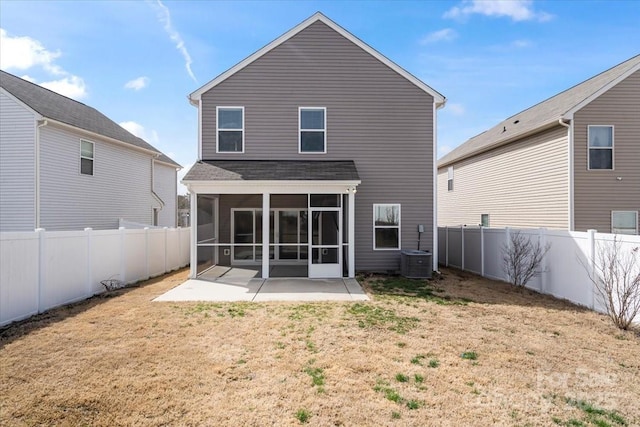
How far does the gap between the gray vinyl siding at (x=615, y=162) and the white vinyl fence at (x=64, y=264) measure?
1459 centimetres

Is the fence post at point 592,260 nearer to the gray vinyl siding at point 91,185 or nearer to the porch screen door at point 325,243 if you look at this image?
the porch screen door at point 325,243

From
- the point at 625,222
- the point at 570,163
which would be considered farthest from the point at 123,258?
the point at 625,222

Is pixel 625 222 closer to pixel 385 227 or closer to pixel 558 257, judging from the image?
pixel 558 257

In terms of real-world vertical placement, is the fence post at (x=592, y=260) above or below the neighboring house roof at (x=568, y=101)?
below

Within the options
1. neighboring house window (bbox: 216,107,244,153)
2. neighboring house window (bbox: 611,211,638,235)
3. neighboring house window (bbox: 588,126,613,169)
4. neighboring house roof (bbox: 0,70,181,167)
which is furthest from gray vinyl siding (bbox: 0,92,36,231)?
neighboring house window (bbox: 611,211,638,235)

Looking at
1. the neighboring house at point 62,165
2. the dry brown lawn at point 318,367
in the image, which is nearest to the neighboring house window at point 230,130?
the neighboring house at point 62,165

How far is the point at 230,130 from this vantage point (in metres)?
12.4

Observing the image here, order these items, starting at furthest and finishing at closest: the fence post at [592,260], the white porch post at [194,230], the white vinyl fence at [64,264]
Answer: the white porch post at [194,230], the fence post at [592,260], the white vinyl fence at [64,264]

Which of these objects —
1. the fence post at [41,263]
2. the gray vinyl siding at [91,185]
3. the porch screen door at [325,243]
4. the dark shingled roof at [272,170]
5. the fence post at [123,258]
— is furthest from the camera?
the gray vinyl siding at [91,185]

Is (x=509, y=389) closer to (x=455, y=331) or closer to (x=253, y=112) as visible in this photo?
(x=455, y=331)

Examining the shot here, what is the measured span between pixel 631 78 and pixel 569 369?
1260 cm

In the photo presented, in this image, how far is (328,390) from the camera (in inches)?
160

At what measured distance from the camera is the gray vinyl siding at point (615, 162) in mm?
11859

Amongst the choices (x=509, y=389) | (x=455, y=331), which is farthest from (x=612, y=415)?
(x=455, y=331)
